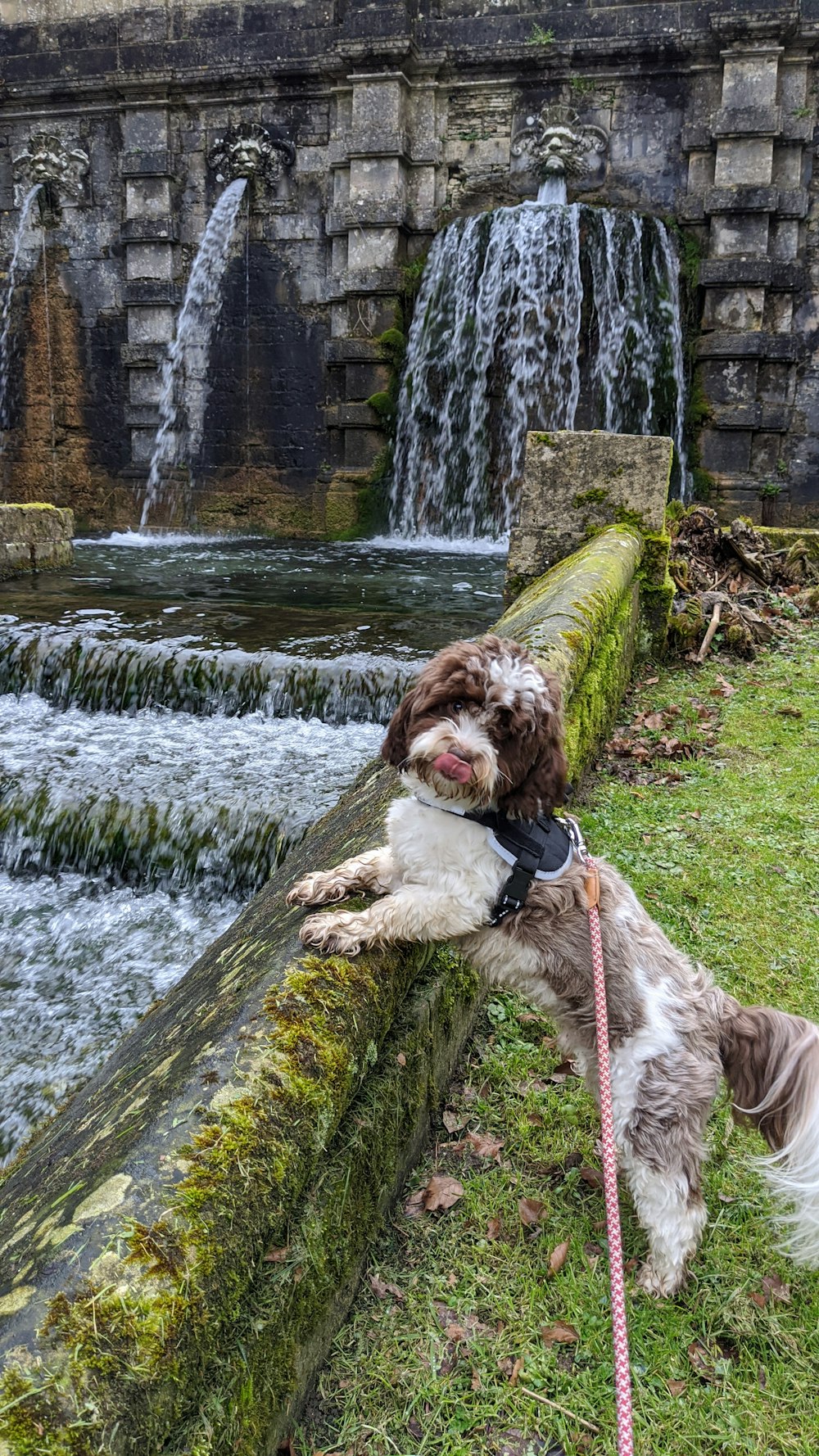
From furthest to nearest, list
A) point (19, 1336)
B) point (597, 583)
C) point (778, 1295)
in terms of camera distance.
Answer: point (597, 583) < point (778, 1295) < point (19, 1336)

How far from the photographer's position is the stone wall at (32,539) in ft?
32.7

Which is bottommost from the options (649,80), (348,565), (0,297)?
(348,565)

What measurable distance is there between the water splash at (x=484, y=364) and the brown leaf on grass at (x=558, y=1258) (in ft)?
40.0

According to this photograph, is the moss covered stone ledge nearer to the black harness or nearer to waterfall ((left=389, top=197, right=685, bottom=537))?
the black harness

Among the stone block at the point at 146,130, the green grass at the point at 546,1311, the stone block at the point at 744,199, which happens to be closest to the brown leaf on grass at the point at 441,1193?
the green grass at the point at 546,1311

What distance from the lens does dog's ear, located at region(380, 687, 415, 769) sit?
217 centimetres

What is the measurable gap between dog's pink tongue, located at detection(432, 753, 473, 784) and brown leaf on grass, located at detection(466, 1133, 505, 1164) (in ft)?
3.80

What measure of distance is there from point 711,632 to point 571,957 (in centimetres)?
584

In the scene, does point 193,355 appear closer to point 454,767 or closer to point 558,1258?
point 454,767

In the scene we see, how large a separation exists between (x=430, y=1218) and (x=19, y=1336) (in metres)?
1.28

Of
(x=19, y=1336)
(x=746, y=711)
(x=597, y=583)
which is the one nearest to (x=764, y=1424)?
(x=19, y=1336)

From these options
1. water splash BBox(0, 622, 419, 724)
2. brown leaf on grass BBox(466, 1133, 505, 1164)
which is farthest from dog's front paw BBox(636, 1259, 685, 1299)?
water splash BBox(0, 622, 419, 724)

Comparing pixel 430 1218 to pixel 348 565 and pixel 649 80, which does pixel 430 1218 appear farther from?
pixel 649 80

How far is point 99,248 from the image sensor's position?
1510cm
